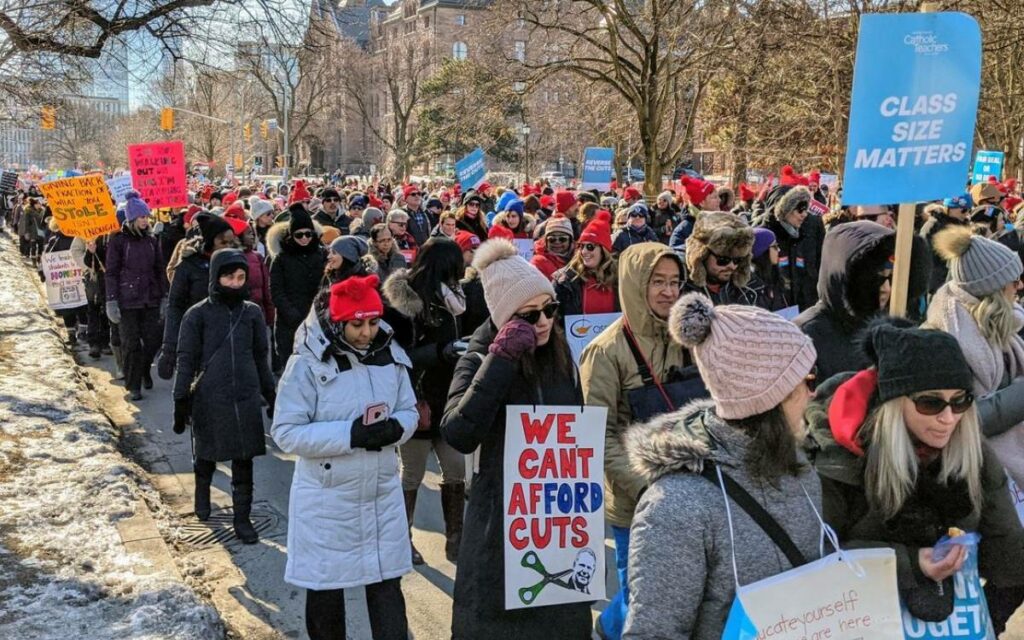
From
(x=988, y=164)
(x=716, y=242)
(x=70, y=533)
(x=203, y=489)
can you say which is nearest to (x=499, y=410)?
(x=716, y=242)

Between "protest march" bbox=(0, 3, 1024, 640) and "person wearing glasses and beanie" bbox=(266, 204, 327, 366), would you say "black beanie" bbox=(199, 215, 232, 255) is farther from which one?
"person wearing glasses and beanie" bbox=(266, 204, 327, 366)

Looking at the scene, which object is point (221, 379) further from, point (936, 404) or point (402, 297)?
point (936, 404)

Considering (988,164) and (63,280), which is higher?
(988,164)

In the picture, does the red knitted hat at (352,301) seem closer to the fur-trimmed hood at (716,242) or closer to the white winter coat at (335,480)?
the white winter coat at (335,480)

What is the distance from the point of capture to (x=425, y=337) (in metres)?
5.50

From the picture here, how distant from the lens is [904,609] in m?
2.54

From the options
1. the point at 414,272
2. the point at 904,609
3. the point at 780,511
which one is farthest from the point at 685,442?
the point at 414,272

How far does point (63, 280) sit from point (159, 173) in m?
2.30

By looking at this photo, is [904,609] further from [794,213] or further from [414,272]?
[794,213]

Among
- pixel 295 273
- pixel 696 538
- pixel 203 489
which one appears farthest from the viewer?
pixel 295 273

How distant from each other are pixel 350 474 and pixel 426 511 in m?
2.61

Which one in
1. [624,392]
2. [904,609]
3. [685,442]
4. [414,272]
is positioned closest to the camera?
[685,442]

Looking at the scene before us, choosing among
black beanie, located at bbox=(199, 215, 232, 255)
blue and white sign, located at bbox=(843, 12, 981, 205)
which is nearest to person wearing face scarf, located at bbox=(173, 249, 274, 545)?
black beanie, located at bbox=(199, 215, 232, 255)

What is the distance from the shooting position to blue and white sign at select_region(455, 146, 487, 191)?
1656 centimetres
